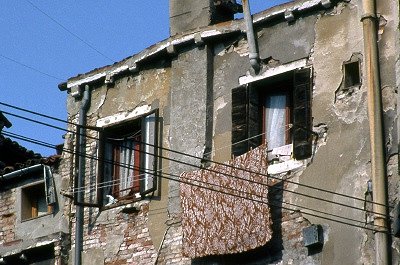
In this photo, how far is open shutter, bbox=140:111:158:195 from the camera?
70.8 feet

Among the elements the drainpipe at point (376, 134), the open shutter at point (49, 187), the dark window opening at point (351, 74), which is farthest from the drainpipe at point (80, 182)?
the drainpipe at point (376, 134)

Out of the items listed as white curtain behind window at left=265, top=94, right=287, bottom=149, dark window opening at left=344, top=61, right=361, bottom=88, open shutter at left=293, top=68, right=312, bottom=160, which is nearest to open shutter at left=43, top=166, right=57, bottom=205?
white curtain behind window at left=265, top=94, right=287, bottom=149

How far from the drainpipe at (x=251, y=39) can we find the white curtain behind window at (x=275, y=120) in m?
0.50

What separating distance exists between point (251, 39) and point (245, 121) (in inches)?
47.6

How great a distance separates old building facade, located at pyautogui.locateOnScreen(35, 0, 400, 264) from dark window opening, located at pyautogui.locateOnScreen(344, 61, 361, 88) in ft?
0.04

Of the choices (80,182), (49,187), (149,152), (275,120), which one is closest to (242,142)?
(275,120)

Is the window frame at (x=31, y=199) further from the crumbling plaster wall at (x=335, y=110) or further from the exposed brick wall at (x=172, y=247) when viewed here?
the crumbling plaster wall at (x=335, y=110)

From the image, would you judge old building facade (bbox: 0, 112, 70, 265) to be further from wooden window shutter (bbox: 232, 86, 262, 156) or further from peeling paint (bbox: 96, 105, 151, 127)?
wooden window shutter (bbox: 232, 86, 262, 156)

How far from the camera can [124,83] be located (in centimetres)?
2277

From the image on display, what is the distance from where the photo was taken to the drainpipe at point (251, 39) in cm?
2088

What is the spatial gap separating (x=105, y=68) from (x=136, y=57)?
2.12 ft

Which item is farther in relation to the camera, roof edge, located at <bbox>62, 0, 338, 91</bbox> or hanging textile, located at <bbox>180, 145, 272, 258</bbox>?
roof edge, located at <bbox>62, 0, 338, 91</bbox>

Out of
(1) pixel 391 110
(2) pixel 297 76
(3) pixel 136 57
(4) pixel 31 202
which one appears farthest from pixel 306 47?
(4) pixel 31 202

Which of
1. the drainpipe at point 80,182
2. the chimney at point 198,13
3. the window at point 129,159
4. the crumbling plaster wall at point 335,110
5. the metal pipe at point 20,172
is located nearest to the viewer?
the crumbling plaster wall at point 335,110
